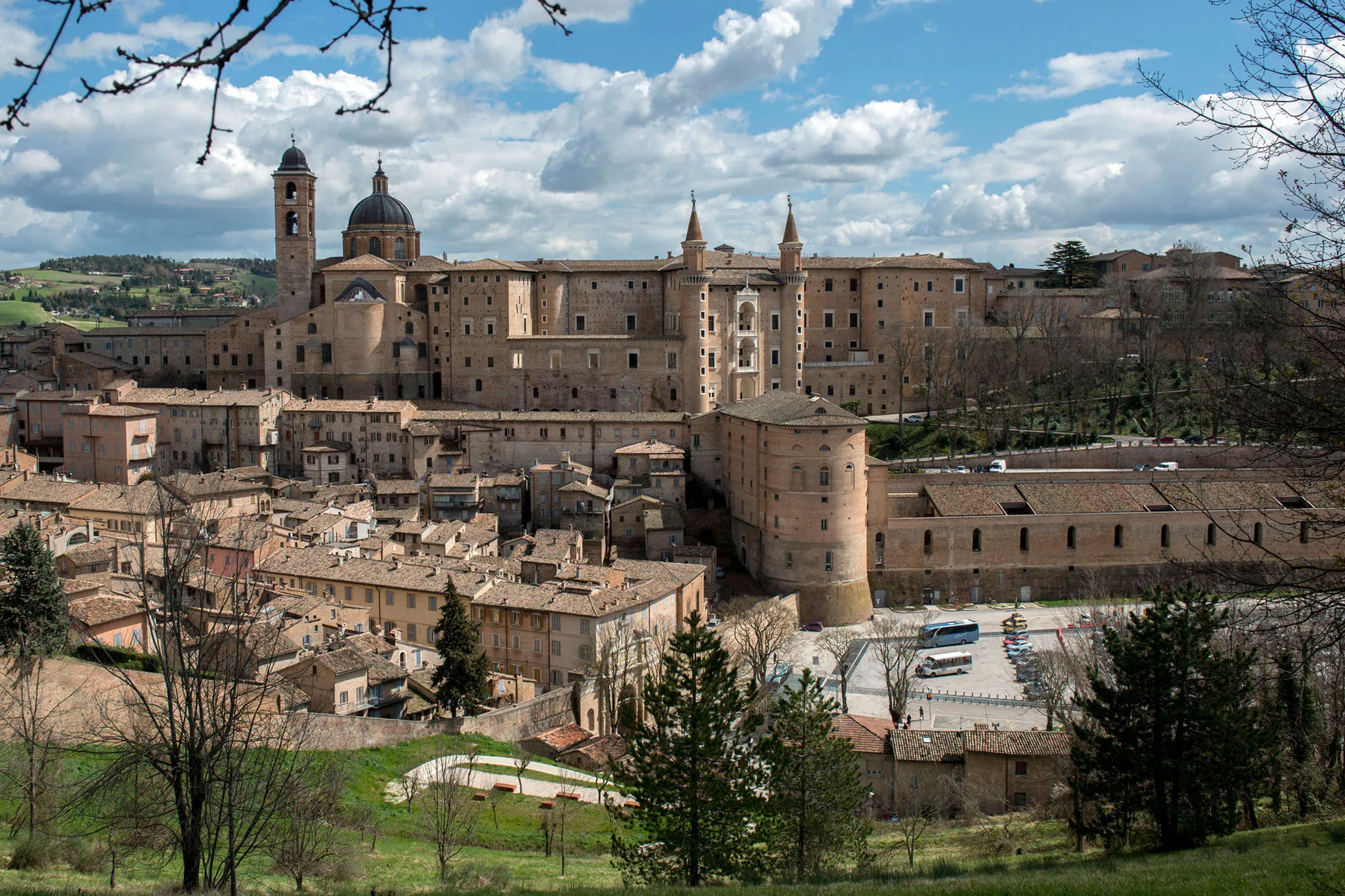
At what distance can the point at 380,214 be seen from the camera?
2504 inches

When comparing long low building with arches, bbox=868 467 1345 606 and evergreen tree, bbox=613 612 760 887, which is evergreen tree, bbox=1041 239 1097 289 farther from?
evergreen tree, bbox=613 612 760 887

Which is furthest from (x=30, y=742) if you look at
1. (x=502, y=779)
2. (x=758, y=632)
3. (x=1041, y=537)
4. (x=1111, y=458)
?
(x=1111, y=458)

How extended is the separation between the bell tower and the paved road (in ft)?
125

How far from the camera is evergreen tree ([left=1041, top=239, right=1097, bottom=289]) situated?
66.0 meters

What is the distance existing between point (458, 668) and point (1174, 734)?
49.2 ft

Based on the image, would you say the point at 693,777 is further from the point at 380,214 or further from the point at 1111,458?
the point at 380,214

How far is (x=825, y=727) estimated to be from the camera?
1758 cm

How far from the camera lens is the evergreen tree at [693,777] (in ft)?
49.0

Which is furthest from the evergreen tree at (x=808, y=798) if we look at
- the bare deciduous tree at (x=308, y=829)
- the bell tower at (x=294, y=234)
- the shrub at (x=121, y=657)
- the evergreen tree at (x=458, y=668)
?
the bell tower at (x=294, y=234)

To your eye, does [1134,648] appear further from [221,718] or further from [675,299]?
→ [675,299]

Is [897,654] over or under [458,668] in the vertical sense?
under

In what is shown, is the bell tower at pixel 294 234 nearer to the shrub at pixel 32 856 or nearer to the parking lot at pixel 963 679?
the parking lot at pixel 963 679

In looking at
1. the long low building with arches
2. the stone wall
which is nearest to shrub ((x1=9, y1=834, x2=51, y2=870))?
the long low building with arches

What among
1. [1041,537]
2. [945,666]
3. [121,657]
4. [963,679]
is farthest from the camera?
[1041,537]
